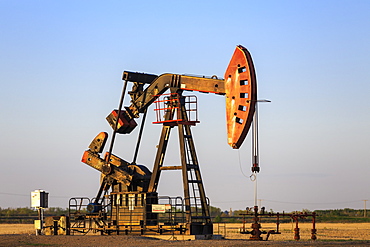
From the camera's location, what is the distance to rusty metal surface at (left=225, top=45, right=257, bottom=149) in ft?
74.7

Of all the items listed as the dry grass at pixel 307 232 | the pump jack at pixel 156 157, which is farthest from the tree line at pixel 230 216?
the pump jack at pixel 156 157

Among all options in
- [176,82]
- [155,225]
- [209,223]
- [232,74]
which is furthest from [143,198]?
[232,74]

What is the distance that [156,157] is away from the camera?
2630 cm

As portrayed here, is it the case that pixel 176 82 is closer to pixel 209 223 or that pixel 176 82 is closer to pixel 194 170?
pixel 194 170

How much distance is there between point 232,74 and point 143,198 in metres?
6.14

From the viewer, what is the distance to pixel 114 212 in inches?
1091

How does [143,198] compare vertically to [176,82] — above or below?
below

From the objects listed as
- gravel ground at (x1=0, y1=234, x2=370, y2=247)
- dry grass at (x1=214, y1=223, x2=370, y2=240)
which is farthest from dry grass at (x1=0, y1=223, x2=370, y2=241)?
gravel ground at (x1=0, y1=234, x2=370, y2=247)

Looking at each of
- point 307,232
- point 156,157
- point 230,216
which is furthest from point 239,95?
point 230,216

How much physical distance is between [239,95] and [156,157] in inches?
185

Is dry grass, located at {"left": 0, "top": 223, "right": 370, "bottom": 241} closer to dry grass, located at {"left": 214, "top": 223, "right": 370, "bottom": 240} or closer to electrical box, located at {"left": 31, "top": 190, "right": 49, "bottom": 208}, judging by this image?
dry grass, located at {"left": 214, "top": 223, "right": 370, "bottom": 240}

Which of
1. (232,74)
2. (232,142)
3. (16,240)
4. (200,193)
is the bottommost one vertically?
(16,240)

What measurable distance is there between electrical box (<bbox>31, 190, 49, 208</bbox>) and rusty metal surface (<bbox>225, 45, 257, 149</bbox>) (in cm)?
895

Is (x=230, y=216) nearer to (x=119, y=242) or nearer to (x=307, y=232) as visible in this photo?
(x=307, y=232)
